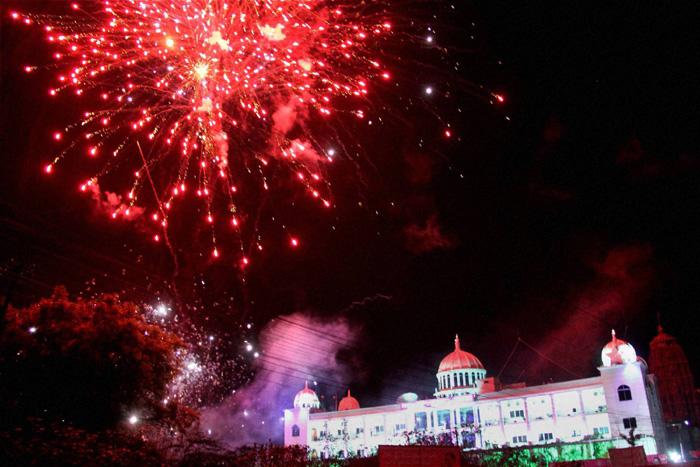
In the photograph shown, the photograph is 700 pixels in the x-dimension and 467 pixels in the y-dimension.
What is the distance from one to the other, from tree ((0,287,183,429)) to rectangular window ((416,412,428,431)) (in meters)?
40.5

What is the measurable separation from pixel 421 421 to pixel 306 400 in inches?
635

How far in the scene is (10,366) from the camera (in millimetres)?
18938

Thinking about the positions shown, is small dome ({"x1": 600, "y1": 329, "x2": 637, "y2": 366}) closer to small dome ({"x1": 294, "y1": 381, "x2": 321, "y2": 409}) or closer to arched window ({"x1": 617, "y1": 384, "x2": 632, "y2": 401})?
arched window ({"x1": 617, "y1": 384, "x2": 632, "y2": 401})

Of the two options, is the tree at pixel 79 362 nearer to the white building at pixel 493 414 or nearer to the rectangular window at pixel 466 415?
the white building at pixel 493 414

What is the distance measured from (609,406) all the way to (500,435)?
1038 cm

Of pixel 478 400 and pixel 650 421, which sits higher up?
pixel 478 400

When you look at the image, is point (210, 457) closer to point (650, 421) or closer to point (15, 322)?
point (15, 322)

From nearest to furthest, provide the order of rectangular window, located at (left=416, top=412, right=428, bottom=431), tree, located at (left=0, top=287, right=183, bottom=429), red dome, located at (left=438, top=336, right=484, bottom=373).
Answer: tree, located at (left=0, top=287, right=183, bottom=429)
rectangular window, located at (left=416, top=412, right=428, bottom=431)
red dome, located at (left=438, top=336, right=484, bottom=373)

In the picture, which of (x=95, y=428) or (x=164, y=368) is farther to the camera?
(x=164, y=368)

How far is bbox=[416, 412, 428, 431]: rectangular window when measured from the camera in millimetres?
57281

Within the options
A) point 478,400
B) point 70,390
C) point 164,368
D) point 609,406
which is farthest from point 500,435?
point 70,390

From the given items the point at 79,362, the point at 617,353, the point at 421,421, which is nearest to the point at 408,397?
the point at 421,421

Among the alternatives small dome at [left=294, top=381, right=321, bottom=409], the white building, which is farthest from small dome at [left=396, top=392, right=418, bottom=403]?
small dome at [left=294, top=381, right=321, bottom=409]

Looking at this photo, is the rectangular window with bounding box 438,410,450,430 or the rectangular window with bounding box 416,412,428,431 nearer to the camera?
the rectangular window with bounding box 438,410,450,430
